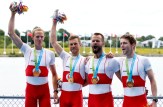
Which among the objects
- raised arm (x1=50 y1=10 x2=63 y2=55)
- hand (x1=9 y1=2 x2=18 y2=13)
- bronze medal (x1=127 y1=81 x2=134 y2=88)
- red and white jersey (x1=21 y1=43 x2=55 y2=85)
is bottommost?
bronze medal (x1=127 y1=81 x2=134 y2=88)

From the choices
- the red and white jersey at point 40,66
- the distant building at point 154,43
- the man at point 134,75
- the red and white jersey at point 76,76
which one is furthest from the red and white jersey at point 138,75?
the distant building at point 154,43

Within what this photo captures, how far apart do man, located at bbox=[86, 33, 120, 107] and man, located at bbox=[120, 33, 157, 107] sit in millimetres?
272

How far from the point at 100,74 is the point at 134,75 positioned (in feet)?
1.91

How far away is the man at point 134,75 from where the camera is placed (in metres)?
5.66

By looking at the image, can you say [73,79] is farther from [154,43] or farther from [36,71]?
[154,43]

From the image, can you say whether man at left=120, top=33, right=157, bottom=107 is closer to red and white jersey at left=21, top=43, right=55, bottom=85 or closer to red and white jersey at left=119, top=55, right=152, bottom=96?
red and white jersey at left=119, top=55, right=152, bottom=96

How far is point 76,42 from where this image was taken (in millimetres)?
6227

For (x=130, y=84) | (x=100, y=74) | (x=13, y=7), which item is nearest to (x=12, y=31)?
(x=13, y=7)

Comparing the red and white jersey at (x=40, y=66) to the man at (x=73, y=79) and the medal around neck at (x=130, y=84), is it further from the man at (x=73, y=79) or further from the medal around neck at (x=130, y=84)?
the medal around neck at (x=130, y=84)

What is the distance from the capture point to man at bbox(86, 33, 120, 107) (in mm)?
5949

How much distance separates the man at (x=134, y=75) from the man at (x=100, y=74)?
0.89ft

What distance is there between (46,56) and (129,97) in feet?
5.39

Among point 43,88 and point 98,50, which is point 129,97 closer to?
point 98,50

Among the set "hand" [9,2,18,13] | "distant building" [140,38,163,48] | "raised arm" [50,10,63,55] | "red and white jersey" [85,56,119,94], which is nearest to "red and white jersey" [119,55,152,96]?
"red and white jersey" [85,56,119,94]
